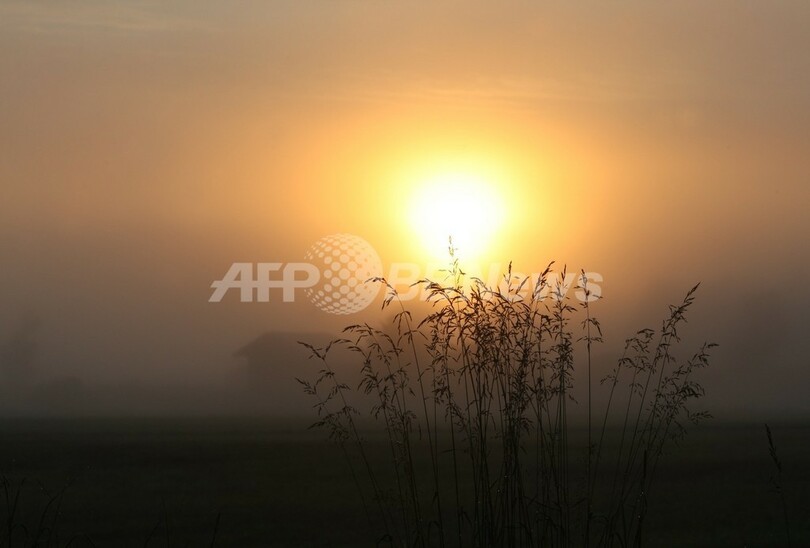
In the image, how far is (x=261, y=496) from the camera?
12398 mm

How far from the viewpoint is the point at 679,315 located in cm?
391

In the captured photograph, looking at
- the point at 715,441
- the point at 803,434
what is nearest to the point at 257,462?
the point at 715,441

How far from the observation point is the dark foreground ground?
8531 millimetres

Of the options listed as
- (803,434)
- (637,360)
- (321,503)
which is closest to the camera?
(637,360)

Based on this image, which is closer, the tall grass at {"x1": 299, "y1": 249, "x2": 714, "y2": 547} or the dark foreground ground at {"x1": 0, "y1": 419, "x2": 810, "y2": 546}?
the tall grass at {"x1": 299, "y1": 249, "x2": 714, "y2": 547}

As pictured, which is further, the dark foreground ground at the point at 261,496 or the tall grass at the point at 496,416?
the dark foreground ground at the point at 261,496

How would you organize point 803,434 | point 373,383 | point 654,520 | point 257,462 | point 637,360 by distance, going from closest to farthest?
point 373,383 → point 637,360 → point 654,520 → point 257,462 → point 803,434

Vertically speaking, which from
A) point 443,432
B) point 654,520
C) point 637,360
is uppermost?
point 637,360

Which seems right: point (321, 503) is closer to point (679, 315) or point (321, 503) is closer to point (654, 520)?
point (654, 520)

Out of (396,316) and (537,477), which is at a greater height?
(396,316)

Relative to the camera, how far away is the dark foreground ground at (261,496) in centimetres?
853

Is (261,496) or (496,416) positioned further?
(261,496)

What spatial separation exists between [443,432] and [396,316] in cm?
63

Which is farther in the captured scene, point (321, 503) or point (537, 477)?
point (321, 503)
